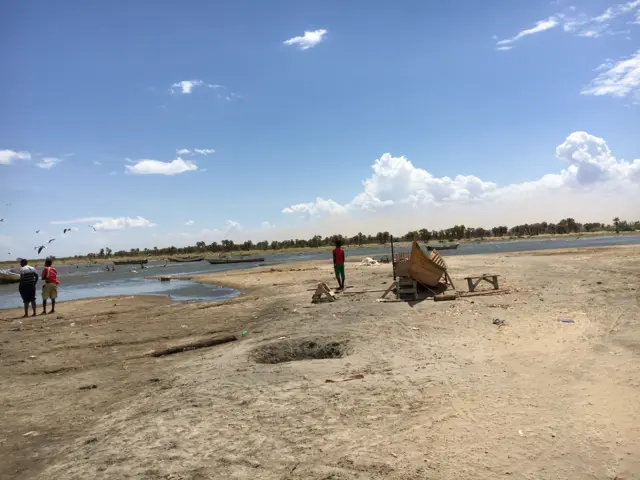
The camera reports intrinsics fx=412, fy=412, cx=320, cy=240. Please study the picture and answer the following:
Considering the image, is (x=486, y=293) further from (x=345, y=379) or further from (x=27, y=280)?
(x=27, y=280)

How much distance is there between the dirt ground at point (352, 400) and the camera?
3.93 m

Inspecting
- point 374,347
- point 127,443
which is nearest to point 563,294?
point 374,347

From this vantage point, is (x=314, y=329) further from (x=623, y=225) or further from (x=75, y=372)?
(x=623, y=225)

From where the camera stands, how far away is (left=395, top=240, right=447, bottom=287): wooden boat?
44.6 ft

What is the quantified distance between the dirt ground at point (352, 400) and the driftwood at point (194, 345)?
248 mm

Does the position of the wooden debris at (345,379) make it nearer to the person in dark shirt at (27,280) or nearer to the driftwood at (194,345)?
the driftwood at (194,345)

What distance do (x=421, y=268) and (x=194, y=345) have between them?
760 centimetres

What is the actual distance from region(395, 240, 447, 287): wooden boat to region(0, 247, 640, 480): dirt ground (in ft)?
9.30

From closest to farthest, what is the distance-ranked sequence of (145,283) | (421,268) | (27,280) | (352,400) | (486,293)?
(352,400), (486,293), (421,268), (27,280), (145,283)

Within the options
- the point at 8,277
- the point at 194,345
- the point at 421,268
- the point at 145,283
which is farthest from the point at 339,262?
the point at 8,277

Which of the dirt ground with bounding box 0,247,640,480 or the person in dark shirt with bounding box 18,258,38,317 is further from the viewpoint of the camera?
the person in dark shirt with bounding box 18,258,38,317

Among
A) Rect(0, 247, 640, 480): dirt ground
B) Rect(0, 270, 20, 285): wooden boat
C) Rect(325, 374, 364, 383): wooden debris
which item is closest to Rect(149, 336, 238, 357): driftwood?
Rect(0, 247, 640, 480): dirt ground

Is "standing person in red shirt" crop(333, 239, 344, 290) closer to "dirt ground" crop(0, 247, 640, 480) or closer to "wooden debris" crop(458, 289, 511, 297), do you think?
"wooden debris" crop(458, 289, 511, 297)

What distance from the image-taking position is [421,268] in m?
13.6
